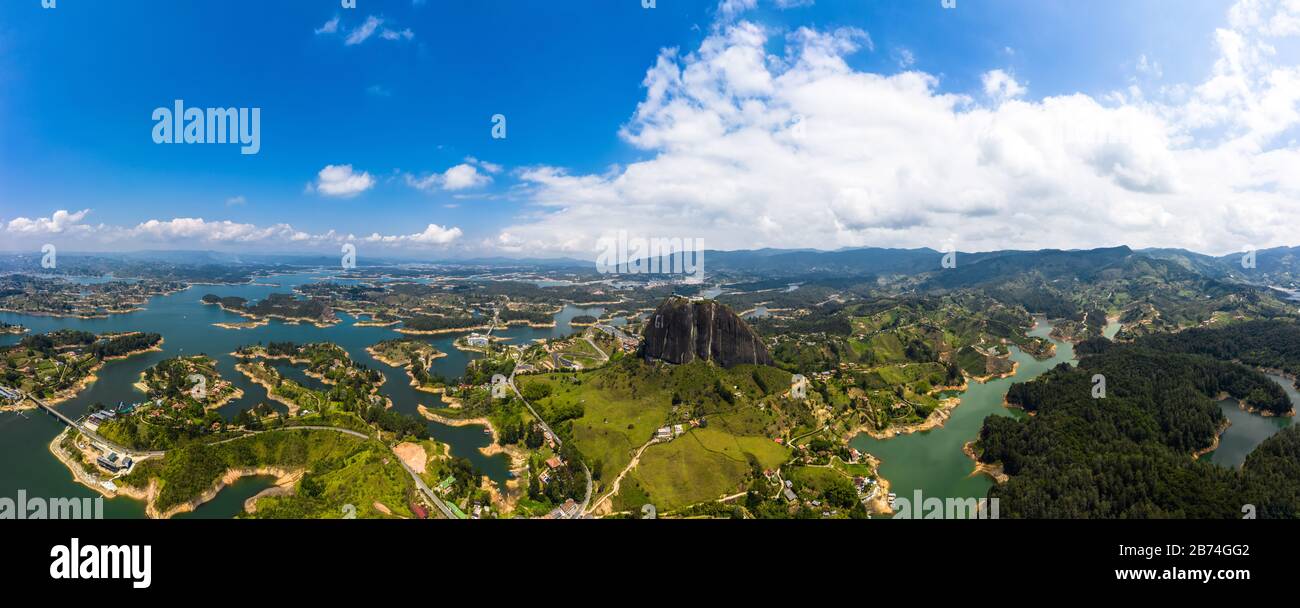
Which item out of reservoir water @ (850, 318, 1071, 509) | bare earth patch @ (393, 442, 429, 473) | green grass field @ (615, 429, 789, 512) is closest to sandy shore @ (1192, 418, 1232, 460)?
reservoir water @ (850, 318, 1071, 509)

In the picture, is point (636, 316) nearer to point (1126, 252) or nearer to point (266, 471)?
point (266, 471)

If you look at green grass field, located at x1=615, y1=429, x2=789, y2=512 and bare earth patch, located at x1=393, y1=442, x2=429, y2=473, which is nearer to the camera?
green grass field, located at x1=615, y1=429, x2=789, y2=512

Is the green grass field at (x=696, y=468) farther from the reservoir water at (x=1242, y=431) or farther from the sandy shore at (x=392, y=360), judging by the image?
the sandy shore at (x=392, y=360)

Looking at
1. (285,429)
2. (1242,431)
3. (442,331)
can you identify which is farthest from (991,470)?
(442,331)

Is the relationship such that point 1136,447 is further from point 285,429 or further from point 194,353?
point 194,353

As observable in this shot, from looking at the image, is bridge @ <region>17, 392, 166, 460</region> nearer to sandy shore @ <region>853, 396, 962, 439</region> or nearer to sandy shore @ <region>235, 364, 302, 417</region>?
sandy shore @ <region>235, 364, 302, 417</region>
